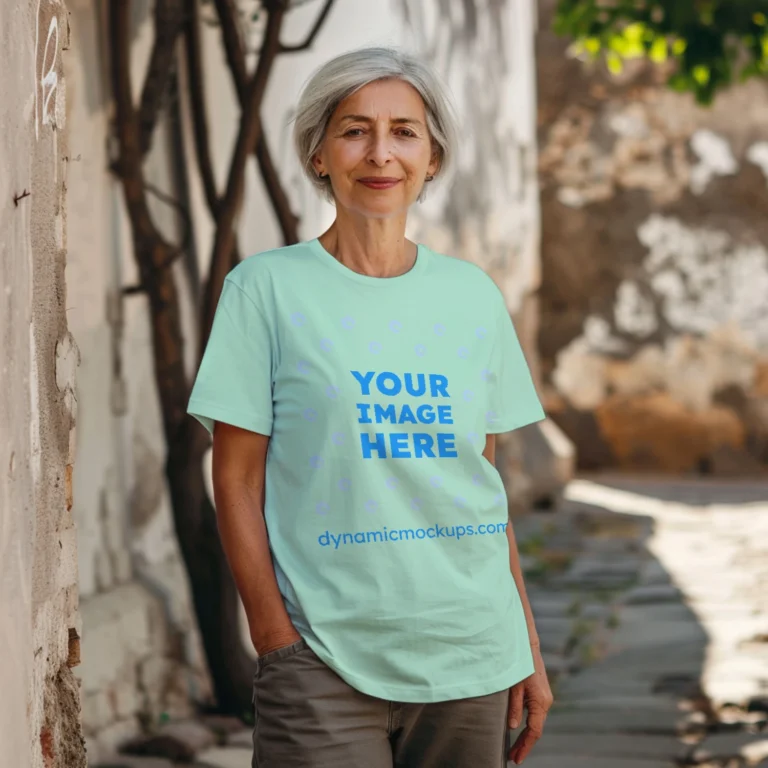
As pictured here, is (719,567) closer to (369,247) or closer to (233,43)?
(233,43)

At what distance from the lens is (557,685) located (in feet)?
14.8

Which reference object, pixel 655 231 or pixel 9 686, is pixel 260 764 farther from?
pixel 655 231

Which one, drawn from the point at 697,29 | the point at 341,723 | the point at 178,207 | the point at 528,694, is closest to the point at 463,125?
the point at 697,29

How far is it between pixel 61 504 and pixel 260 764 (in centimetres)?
48

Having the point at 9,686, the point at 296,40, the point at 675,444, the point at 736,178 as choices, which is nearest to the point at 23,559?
the point at 9,686

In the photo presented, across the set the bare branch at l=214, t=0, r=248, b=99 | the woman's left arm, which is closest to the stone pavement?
the woman's left arm

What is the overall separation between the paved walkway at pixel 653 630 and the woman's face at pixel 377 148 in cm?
228

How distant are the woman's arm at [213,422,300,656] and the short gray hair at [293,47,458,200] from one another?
43cm

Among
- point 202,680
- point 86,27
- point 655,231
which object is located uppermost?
point 86,27

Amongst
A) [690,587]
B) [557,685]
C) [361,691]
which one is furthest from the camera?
[690,587]

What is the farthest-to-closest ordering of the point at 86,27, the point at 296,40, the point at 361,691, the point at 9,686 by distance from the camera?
the point at 296,40 → the point at 86,27 → the point at 361,691 → the point at 9,686

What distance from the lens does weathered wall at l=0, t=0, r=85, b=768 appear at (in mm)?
1562

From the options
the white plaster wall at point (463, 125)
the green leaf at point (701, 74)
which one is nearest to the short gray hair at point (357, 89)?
the white plaster wall at point (463, 125)

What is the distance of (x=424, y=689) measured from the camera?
1.69 meters
